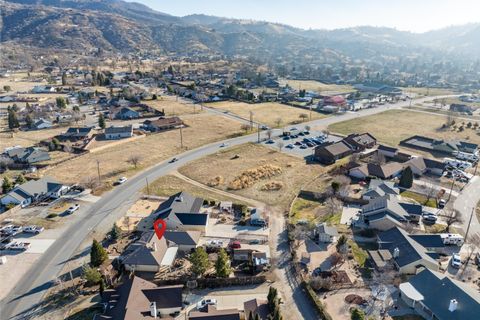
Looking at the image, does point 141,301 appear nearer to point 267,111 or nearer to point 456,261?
point 456,261

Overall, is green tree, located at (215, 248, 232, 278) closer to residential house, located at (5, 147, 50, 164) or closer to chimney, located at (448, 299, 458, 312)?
chimney, located at (448, 299, 458, 312)

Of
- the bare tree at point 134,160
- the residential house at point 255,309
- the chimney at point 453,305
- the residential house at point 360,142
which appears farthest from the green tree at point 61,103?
the chimney at point 453,305

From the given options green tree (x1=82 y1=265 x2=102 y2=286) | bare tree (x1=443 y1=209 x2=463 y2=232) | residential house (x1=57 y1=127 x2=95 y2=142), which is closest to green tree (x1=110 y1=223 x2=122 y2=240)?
green tree (x1=82 y1=265 x2=102 y2=286)

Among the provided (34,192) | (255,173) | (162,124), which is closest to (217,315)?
(255,173)

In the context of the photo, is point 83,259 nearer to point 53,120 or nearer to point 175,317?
point 175,317

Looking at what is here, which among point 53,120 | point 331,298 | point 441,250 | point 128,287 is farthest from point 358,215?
point 53,120

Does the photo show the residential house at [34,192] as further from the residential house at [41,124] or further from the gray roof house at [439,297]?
the gray roof house at [439,297]
